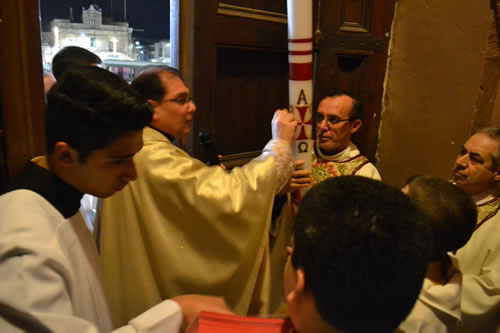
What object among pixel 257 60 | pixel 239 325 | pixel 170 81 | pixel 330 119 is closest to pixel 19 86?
pixel 170 81

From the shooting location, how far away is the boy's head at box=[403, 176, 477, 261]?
1258mm

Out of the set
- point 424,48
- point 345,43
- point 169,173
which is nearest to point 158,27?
point 345,43

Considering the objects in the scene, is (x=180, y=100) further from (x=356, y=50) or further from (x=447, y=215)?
(x=356, y=50)

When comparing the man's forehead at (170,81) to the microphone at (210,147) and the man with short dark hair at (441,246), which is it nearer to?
the microphone at (210,147)

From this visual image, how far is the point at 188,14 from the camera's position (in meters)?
2.01

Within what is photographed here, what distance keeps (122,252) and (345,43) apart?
1.84 meters

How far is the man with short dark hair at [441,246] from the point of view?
1264 millimetres

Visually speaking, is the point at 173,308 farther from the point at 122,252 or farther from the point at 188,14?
the point at 188,14

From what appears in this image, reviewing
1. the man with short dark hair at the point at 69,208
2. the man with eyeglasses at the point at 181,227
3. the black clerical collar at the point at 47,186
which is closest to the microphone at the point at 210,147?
the man with eyeglasses at the point at 181,227

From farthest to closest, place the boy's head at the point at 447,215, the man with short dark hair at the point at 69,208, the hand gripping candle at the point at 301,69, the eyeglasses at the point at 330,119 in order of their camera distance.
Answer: the eyeglasses at the point at 330,119 → the hand gripping candle at the point at 301,69 → the boy's head at the point at 447,215 → the man with short dark hair at the point at 69,208

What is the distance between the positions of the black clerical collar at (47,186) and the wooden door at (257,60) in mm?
1047

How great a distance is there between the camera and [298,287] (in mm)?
754

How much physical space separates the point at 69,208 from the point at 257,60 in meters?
1.51

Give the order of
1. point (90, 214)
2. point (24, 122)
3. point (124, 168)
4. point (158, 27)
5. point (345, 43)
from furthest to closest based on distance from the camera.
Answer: point (158, 27) < point (345, 43) < point (90, 214) < point (24, 122) < point (124, 168)
